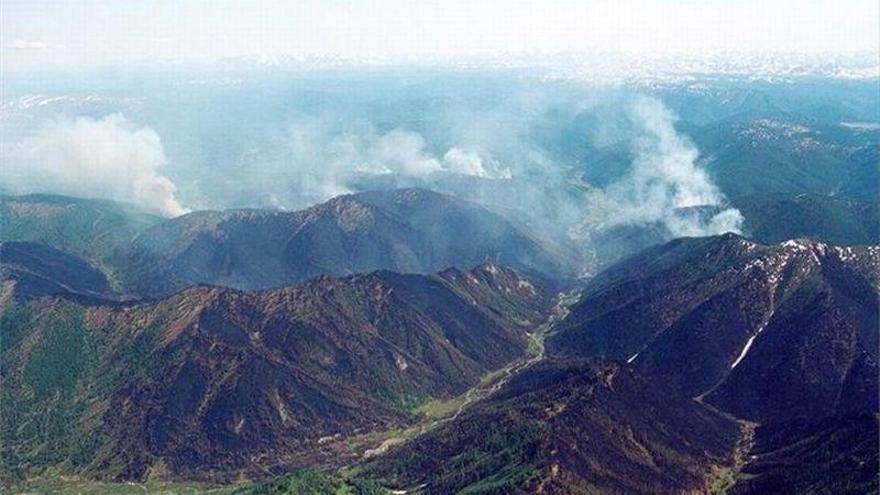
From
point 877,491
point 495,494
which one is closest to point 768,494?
point 877,491

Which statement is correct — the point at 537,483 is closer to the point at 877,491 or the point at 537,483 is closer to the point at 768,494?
the point at 768,494

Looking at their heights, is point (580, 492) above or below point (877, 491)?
below

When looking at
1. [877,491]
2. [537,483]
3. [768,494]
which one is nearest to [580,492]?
[537,483]

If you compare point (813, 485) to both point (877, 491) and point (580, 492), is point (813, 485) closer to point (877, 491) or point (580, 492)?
point (877, 491)

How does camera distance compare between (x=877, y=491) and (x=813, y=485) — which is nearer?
(x=877, y=491)

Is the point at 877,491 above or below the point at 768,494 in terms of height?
above

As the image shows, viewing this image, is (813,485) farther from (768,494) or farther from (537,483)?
(537,483)

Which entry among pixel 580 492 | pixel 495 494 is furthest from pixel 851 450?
pixel 495 494

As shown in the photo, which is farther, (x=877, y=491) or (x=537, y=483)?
(x=537, y=483)
